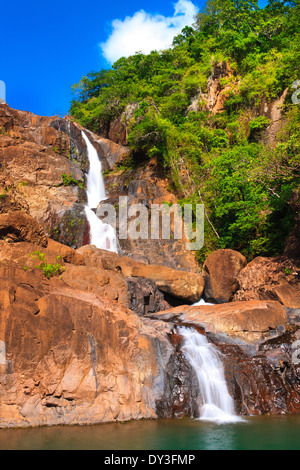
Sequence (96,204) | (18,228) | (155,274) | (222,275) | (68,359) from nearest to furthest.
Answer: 1. (68,359)
2. (18,228)
3. (155,274)
4. (222,275)
5. (96,204)

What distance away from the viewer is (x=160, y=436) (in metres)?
7.97

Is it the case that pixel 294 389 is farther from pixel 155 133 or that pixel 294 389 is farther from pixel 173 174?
pixel 155 133

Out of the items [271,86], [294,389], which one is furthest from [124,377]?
[271,86]

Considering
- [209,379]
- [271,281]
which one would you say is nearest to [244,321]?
[209,379]

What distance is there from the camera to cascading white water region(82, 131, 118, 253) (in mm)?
21994

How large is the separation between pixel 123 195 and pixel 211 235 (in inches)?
263

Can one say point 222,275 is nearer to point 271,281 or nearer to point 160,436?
point 271,281

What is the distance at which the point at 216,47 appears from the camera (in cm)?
3378

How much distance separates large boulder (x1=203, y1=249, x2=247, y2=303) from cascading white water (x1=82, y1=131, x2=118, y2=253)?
19.2 feet

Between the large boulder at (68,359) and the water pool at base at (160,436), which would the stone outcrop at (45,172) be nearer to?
the large boulder at (68,359)

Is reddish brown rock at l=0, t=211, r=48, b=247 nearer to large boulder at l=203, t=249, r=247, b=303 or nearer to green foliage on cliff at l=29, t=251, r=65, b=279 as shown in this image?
green foliage on cliff at l=29, t=251, r=65, b=279

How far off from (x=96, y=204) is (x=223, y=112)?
42.3 ft

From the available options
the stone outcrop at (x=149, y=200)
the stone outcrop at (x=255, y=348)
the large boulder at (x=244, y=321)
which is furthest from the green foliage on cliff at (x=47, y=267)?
the stone outcrop at (x=149, y=200)

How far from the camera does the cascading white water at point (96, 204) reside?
22.0 meters
